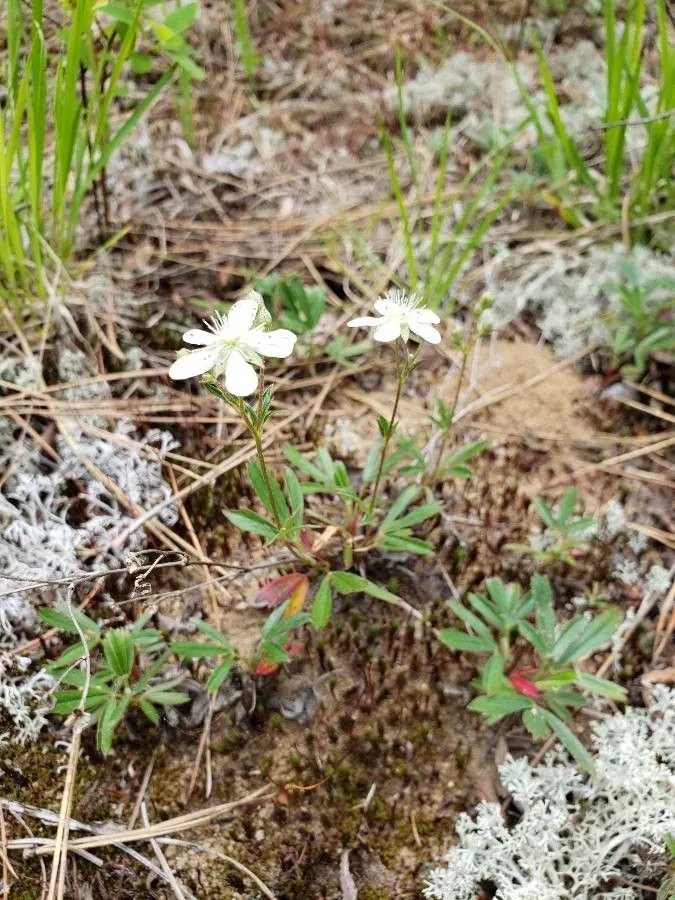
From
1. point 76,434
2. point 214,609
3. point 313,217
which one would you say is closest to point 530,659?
point 214,609

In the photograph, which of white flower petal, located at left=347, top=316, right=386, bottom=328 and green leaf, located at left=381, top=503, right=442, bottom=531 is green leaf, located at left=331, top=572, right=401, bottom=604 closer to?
green leaf, located at left=381, top=503, right=442, bottom=531

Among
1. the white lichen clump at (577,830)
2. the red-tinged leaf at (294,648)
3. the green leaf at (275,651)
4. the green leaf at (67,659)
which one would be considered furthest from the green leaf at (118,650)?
the white lichen clump at (577,830)

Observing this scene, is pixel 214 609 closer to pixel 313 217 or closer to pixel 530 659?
pixel 530 659

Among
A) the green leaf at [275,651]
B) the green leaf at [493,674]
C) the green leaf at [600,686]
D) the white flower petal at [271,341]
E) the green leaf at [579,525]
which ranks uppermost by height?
the white flower petal at [271,341]

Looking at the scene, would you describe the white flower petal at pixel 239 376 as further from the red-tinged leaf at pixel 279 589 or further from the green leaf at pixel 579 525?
the green leaf at pixel 579 525

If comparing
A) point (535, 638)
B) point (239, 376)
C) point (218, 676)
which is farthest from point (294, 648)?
point (239, 376)

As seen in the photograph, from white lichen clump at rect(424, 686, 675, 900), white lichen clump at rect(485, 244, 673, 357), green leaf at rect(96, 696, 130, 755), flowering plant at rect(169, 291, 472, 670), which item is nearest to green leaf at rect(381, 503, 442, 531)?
flowering plant at rect(169, 291, 472, 670)
